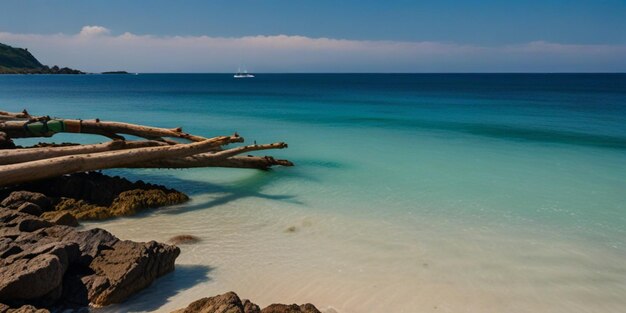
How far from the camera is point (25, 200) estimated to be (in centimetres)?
794

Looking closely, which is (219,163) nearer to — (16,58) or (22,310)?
(22,310)

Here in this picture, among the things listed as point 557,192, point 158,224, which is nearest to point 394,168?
point 557,192

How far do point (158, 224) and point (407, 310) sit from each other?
484 cm

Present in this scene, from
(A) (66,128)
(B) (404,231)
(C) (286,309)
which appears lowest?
(B) (404,231)

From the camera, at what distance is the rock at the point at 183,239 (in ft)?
23.7

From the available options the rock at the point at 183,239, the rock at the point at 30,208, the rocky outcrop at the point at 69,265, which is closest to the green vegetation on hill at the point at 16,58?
the rock at the point at 30,208

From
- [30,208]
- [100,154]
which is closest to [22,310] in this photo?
[30,208]

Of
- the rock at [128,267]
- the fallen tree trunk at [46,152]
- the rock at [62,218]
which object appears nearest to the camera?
the rock at [128,267]

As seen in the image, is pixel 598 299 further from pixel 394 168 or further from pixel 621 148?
pixel 621 148

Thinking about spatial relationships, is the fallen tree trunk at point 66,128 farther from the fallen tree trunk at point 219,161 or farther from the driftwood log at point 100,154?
the fallen tree trunk at point 219,161

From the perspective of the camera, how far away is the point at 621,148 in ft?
59.1

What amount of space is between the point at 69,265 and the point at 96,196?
393 cm

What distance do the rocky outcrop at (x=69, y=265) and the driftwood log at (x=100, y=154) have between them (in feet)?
7.52

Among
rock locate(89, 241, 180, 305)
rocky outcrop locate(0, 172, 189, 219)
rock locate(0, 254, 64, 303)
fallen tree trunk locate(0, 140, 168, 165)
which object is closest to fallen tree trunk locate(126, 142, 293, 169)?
fallen tree trunk locate(0, 140, 168, 165)
